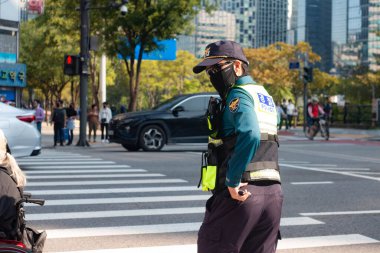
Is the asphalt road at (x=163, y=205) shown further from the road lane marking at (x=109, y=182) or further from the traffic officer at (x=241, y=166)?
the traffic officer at (x=241, y=166)

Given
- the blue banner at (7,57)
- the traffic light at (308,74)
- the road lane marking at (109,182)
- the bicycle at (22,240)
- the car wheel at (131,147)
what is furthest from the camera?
the blue banner at (7,57)

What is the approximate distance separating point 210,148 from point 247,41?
126 m

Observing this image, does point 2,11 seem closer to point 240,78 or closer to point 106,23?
point 106,23

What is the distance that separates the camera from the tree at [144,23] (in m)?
25.1

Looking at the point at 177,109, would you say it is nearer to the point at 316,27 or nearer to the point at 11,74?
the point at 11,74

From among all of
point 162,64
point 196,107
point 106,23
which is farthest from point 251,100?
point 162,64

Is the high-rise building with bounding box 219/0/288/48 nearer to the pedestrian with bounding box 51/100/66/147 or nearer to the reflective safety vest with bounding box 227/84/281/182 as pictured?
the pedestrian with bounding box 51/100/66/147

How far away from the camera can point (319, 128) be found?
2648 centimetres

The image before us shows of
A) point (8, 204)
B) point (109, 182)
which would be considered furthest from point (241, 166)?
point (109, 182)

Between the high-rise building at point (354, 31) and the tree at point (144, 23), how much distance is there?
116 m

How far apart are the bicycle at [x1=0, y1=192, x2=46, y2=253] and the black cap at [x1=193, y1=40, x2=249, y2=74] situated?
1.55 meters

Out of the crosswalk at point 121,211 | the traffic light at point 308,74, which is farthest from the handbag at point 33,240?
the traffic light at point 308,74

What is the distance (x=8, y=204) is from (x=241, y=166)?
162cm

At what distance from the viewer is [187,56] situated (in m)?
71.2
